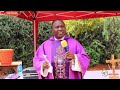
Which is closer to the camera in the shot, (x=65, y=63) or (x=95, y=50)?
(x=65, y=63)

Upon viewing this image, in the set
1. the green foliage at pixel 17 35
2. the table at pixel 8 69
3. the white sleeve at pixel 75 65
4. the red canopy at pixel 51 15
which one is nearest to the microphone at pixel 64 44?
the white sleeve at pixel 75 65

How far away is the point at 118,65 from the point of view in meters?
3.14

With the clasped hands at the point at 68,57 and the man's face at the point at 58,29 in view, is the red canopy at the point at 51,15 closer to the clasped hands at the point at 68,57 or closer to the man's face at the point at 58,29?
the man's face at the point at 58,29

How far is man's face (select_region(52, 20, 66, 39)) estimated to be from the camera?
2.96m

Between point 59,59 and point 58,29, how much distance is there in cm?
33

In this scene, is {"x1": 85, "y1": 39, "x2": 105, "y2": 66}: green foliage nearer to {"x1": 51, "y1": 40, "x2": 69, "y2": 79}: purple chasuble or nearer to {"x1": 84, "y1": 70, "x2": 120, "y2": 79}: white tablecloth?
{"x1": 84, "y1": 70, "x2": 120, "y2": 79}: white tablecloth

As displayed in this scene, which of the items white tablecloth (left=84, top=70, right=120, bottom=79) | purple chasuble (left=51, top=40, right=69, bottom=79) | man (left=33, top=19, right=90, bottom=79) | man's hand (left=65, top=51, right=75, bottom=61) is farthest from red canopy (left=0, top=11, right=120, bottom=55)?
white tablecloth (left=84, top=70, right=120, bottom=79)

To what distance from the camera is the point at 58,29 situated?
117 inches
